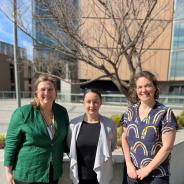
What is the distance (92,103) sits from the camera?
112 inches

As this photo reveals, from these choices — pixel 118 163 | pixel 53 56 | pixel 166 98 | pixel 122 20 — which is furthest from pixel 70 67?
pixel 166 98

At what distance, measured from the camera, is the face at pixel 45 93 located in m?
2.75

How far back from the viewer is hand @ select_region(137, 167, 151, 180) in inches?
100

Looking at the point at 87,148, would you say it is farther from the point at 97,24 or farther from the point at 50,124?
the point at 97,24

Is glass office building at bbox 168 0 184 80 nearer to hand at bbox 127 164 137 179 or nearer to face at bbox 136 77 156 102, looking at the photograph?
face at bbox 136 77 156 102

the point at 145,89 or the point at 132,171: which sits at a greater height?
the point at 145,89

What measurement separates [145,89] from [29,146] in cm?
131

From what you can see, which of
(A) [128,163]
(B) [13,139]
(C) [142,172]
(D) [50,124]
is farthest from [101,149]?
(B) [13,139]

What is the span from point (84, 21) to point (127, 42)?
100 centimetres

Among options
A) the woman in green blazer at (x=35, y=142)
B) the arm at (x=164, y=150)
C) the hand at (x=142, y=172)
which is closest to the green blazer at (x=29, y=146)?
the woman in green blazer at (x=35, y=142)

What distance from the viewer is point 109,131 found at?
112 inches

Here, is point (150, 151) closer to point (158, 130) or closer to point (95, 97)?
point (158, 130)

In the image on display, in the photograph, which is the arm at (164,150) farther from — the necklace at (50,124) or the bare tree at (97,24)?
the bare tree at (97,24)

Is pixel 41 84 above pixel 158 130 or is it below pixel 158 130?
above
